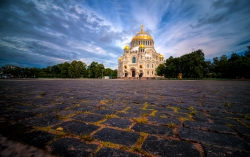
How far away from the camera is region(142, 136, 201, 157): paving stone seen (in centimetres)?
125

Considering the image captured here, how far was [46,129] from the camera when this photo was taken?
1.80m

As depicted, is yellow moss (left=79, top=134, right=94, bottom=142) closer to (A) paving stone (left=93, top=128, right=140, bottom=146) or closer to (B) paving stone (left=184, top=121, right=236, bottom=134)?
(A) paving stone (left=93, top=128, right=140, bottom=146)

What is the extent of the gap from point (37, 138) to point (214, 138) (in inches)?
90.4

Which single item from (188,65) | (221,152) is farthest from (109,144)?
(188,65)

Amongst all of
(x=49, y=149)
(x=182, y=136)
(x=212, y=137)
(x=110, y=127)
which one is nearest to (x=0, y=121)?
(x=49, y=149)

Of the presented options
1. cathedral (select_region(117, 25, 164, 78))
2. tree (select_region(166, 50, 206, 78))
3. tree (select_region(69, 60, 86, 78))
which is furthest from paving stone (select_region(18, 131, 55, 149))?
tree (select_region(69, 60, 86, 78))

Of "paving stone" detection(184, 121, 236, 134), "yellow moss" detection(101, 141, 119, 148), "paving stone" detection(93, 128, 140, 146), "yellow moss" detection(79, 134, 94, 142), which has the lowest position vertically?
"paving stone" detection(184, 121, 236, 134)

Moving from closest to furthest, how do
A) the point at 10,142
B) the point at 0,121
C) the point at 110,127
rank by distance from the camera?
1. the point at 10,142
2. the point at 110,127
3. the point at 0,121

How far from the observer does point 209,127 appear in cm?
195

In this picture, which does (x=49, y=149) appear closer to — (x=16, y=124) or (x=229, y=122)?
(x=16, y=124)

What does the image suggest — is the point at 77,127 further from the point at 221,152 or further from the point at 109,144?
the point at 221,152

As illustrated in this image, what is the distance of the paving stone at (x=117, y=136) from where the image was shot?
149cm

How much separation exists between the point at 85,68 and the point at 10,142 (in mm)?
75658

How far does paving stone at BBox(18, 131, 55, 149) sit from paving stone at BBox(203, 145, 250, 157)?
1.79 m
